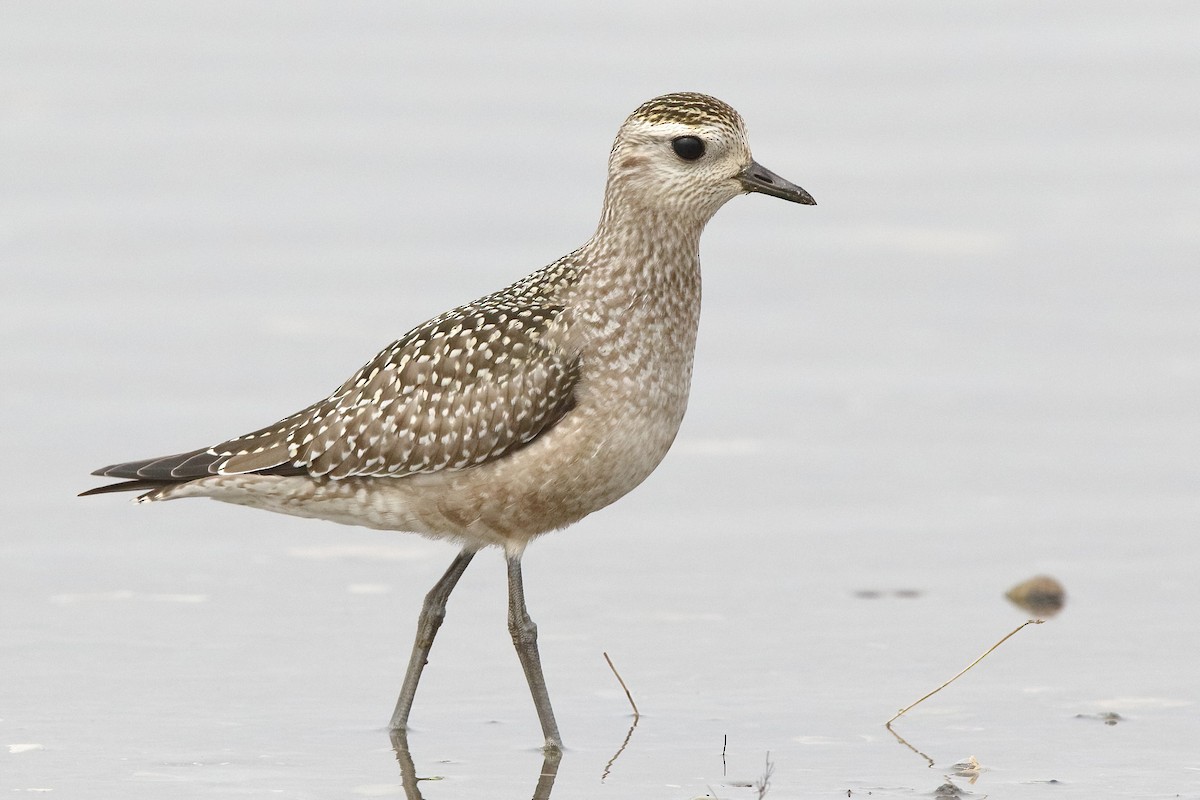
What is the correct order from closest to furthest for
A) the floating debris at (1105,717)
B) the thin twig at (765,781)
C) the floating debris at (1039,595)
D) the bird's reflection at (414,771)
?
the thin twig at (765,781)
the bird's reflection at (414,771)
the floating debris at (1105,717)
the floating debris at (1039,595)

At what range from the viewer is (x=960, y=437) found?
1579 cm

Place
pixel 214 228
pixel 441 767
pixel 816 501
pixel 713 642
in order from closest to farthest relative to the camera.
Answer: pixel 441 767 → pixel 713 642 → pixel 816 501 → pixel 214 228

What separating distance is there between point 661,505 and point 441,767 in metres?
4.44

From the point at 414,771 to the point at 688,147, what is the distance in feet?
10.1

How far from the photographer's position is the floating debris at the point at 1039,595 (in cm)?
1326

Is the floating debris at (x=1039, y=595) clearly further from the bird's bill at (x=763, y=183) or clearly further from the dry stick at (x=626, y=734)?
the bird's bill at (x=763, y=183)

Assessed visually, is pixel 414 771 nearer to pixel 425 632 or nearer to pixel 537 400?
pixel 425 632

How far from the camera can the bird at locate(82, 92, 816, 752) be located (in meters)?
A: 11.2

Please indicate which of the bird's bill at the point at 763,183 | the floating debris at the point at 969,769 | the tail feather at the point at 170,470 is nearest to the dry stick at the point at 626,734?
Result: the floating debris at the point at 969,769

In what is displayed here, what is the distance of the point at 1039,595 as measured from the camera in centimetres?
1331

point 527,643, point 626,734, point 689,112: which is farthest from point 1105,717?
point 689,112

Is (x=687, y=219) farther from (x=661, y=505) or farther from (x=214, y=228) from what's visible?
(x=214, y=228)

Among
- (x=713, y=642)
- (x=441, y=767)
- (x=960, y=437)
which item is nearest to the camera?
(x=441, y=767)

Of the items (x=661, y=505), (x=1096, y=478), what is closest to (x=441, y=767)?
(x=661, y=505)
